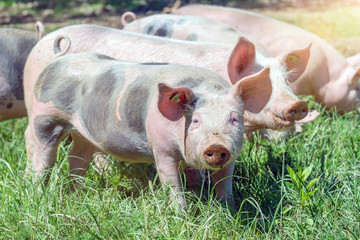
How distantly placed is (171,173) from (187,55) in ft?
3.85

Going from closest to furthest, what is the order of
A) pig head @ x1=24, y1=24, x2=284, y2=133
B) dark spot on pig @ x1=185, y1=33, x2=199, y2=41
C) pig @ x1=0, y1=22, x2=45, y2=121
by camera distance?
pig head @ x1=24, y1=24, x2=284, y2=133, pig @ x1=0, y1=22, x2=45, y2=121, dark spot on pig @ x1=185, y1=33, x2=199, y2=41

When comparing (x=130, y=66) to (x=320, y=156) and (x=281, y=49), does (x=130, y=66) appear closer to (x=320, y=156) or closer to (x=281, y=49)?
(x=320, y=156)

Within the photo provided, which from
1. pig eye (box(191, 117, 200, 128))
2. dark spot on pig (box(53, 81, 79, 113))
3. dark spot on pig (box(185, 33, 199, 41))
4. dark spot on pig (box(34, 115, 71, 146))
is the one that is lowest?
dark spot on pig (box(185, 33, 199, 41))

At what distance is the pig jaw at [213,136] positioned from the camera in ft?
8.29

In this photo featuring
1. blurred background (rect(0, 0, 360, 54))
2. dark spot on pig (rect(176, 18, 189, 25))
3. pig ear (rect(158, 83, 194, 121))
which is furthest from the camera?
blurred background (rect(0, 0, 360, 54))

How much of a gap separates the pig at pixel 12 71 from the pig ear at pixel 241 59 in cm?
166

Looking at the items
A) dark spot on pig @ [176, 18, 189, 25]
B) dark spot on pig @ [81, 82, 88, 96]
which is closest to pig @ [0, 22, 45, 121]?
dark spot on pig @ [176, 18, 189, 25]

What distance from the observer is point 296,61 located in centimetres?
366

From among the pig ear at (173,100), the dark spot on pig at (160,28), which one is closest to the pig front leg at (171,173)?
the pig ear at (173,100)

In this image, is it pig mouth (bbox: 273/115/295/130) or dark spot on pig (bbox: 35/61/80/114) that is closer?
dark spot on pig (bbox: 35/61/80/114)

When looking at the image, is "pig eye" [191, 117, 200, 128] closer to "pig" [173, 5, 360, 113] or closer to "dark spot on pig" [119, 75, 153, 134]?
"dark spot on pig" [119, 75, 153, 134]

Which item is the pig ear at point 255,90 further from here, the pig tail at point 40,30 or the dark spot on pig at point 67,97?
the pig tail at point 40,30

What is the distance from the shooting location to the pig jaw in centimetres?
253

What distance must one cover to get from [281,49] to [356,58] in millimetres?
817
